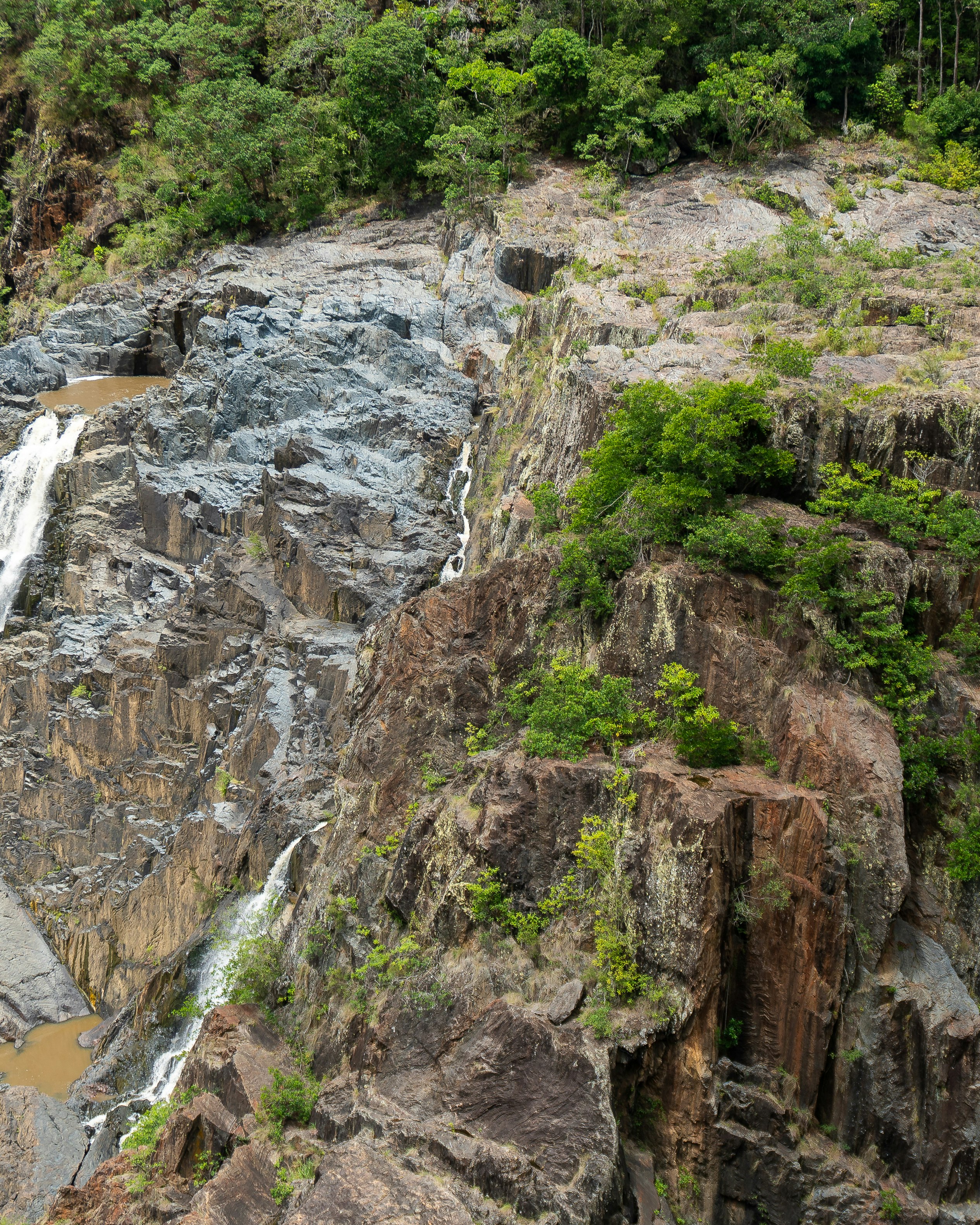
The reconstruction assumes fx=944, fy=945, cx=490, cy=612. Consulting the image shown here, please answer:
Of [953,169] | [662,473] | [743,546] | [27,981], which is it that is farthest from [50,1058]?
[953,169]

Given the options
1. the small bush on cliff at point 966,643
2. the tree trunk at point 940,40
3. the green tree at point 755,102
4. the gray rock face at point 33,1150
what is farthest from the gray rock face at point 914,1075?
the tree trunk at point 940,40

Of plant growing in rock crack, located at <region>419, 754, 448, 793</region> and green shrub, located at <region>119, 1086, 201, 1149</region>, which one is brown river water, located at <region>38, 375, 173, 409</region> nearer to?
plant growing in rock crack, located at <region>419, 754, 448, 793</region>

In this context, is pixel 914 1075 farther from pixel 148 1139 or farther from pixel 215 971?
pixel 215 971

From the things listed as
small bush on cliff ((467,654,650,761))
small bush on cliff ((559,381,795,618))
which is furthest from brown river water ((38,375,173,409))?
small bush on cliff ((467,654,650,761))

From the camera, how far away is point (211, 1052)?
19.8 metres

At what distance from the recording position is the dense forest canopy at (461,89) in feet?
131

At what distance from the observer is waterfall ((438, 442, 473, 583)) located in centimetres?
3083

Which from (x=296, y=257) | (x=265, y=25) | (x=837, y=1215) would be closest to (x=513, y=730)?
(x=837, y=1215)

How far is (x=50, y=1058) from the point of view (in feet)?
92.7

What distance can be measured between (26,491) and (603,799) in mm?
30470

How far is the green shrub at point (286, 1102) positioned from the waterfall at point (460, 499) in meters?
16.1

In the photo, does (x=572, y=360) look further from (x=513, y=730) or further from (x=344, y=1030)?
(x=344, y=1030)

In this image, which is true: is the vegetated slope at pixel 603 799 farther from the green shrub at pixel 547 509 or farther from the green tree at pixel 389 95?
the green tree at pixel 389 95

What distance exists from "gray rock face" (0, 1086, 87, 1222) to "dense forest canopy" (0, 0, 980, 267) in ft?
122
